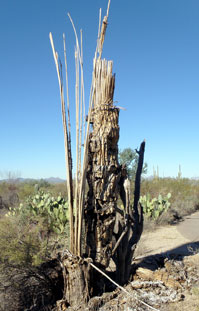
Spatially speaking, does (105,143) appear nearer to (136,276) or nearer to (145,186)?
(136,276)

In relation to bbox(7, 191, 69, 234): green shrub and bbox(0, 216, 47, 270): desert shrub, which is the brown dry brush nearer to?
bbox(0, 216, 47, 270): desert shrub

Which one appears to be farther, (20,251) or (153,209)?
(153,209)

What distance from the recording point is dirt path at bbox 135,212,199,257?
5.26 metres

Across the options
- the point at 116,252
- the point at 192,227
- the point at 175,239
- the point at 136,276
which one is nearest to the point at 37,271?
the point at 116,252

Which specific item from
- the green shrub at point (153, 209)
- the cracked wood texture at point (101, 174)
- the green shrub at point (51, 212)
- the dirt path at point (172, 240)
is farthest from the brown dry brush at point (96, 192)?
the green shrub at point (153, 209)

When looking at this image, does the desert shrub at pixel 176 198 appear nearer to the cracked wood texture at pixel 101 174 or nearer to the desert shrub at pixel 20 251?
the cracked wood texture at pixel 101 174

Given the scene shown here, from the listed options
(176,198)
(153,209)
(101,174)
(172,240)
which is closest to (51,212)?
A: (172,240)

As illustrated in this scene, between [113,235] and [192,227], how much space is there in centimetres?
618

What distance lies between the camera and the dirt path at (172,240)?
17.3 feet

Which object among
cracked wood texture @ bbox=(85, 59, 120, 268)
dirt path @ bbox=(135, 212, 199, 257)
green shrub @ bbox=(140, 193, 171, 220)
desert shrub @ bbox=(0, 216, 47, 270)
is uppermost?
cracked wood texture @ bbox=(85, 59, 120, 268)

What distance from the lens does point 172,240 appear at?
6570 mm

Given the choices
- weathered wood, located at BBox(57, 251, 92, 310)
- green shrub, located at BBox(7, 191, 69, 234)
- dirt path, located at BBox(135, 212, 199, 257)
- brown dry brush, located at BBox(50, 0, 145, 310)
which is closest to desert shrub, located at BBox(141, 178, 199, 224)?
dirt path, located at BBox(135, 212, 199, 257)

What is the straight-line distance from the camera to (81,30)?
2.65 meters

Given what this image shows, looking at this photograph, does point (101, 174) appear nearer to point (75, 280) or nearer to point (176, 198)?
point (75, 280)
